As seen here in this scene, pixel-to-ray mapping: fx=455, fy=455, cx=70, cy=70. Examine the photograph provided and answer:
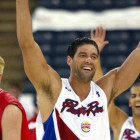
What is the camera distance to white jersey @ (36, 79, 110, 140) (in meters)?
4.21

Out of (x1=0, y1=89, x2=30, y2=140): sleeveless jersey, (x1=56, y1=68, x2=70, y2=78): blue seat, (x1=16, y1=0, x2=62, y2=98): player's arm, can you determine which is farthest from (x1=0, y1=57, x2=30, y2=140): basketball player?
(x1=56, y1=68, x2=70, y2=78): blue seat

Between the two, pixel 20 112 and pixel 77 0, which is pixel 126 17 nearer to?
pixel 77 0

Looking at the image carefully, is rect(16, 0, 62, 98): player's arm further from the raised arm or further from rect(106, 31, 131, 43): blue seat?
rect(106, 31, 131, 43): blue seat

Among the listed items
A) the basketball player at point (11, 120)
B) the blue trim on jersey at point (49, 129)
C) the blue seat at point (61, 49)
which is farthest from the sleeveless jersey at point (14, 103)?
the blue seat at point (61, 49)

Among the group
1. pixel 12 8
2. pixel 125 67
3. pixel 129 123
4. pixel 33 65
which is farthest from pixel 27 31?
pixel 12 8

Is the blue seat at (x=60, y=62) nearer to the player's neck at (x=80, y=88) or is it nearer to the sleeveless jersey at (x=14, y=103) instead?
the player's neck at (x=80, y=88)

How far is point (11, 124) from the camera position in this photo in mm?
3072

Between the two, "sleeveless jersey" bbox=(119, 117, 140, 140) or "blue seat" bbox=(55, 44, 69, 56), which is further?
"blue seat" bbox=(55, 44, 69, 56)

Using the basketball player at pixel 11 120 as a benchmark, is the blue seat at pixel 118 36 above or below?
below

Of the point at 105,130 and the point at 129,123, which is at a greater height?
the point at 105,130

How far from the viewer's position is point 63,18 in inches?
490

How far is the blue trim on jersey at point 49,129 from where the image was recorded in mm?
4211

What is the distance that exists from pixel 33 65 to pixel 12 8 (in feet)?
33.5

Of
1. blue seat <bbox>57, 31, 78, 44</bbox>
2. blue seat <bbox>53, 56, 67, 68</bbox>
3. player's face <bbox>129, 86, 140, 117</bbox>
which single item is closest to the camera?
player's face <bbox>129, 86, 140, 117</bbox>
